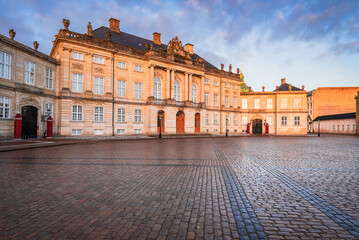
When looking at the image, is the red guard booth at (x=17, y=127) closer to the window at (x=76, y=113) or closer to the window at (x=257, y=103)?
the window at (x=76, y=113)

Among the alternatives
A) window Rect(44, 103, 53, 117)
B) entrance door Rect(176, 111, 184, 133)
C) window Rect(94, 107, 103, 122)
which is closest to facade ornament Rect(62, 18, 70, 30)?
window Rect(44, 103, 53, 117)

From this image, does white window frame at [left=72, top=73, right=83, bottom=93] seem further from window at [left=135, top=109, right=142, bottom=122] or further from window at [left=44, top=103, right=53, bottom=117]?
window at [left=135, top=109, right=142, bottom=122]

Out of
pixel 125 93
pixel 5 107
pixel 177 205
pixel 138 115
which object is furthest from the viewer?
pixel 138 115

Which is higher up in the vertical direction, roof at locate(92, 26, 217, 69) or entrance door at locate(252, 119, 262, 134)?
roof at locate(92, 26, 217, 69)

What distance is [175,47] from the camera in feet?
130

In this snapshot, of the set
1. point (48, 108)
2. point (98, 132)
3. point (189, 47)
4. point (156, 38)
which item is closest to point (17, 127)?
point (48, 108)

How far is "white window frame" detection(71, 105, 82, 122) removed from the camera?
28.1 metres

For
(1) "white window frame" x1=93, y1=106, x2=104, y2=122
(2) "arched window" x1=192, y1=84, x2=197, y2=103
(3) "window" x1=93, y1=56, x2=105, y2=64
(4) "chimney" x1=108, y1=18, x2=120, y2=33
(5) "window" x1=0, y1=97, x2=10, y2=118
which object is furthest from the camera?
(2) "arched window" x1=192, y1=84, x2=197, y2=103

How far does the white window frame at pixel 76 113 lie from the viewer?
2810cm

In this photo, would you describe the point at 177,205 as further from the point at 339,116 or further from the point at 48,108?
the point at 339,116

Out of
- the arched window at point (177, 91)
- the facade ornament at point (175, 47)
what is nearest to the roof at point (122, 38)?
the facade ornament at point (175, 47)

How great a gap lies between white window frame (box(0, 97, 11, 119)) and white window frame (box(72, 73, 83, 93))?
322 inches

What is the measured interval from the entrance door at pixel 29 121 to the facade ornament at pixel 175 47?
23546mm

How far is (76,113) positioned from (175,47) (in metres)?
21.5
